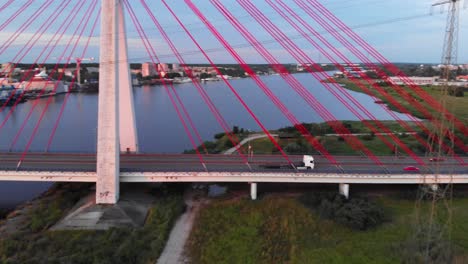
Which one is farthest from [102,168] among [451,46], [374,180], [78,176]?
[451,46]

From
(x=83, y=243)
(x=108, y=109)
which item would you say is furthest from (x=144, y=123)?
(x=83, y=243)

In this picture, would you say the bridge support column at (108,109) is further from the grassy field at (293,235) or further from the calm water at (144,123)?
the calm water at (144,123)

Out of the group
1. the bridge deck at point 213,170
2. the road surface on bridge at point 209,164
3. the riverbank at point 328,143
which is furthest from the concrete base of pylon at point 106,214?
the riverbank at point 328,143

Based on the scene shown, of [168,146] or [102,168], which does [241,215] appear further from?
[168,146]

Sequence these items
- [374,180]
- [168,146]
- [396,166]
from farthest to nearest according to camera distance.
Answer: [168,146]
[396,166]
[374,180]

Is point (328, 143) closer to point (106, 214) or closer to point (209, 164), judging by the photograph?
point (209, 164)

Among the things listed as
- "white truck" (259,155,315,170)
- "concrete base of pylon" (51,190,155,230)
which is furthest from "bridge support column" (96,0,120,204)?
"white truck" (259,155,315,170)

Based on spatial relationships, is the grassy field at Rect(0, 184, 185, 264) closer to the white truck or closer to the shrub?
the white truck
